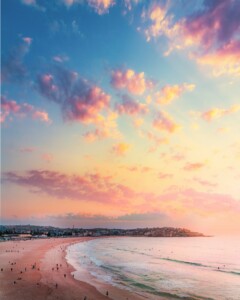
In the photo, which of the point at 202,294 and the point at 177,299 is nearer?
the point at 177,299

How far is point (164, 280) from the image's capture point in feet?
141

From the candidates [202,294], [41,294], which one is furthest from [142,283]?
[41,294]

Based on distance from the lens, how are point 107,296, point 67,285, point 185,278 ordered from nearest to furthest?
point 107,296 → point 67,285 → point 185,278

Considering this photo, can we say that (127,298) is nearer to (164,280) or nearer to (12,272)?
(164,280)

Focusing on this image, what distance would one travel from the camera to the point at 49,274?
131 ft

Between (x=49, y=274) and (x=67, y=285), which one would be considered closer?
(x=67, y=285)

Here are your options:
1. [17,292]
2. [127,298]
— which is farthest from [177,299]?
[17,292]

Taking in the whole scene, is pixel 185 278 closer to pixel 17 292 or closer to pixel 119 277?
pixel 119 277

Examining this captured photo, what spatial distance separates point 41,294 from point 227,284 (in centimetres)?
2918

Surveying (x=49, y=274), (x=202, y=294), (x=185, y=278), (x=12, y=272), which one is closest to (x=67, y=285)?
(x=49, y=274)

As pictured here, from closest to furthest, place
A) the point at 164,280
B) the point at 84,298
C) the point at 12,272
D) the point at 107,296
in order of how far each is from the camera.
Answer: the point at 84,298, the point at 107,296, the point at 12,272, the point at 164,280

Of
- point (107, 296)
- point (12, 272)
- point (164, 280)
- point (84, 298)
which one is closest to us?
point (84, 298)

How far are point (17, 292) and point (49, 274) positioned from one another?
12909 mm

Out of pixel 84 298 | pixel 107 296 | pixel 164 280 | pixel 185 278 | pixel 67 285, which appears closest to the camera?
pixel 84 298
